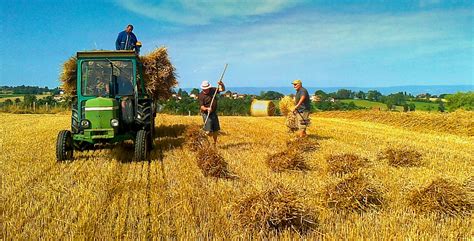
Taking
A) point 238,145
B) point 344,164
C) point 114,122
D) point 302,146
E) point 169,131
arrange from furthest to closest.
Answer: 1. point 169,131
2. point 238,145
3. point 302,146
4. point 114,122
5. point 344,164

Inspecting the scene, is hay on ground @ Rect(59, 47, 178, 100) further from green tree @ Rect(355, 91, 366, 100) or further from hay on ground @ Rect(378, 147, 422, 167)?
green tree @ Rect(355, 91, 366, 100)

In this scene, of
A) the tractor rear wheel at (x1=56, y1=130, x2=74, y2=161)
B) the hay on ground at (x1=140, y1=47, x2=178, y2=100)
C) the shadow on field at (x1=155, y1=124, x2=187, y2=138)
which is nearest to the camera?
the tractor rear wheel at (x1=56, y1=130, x2=74, y2=161)

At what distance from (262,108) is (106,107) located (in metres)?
18.1

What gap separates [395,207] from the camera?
16.4 ft

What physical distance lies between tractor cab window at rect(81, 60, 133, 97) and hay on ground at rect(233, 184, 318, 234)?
5.47 metres

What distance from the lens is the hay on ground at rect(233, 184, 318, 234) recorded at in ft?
13.8

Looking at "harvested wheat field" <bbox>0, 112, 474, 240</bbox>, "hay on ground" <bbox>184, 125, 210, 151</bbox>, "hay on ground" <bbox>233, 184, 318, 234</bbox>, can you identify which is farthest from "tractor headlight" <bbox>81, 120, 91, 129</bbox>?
"hay on ground" <bbox>233, 184, 318, 234</bbox>

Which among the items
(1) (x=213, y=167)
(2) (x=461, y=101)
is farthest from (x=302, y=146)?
(2) (x=461, y=101)

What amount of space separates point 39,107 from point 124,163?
2263 cm

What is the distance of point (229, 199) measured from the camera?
208 inches

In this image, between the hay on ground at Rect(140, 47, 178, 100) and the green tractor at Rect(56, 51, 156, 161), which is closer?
the green tractor at Rect(56, 51, 156, 161)

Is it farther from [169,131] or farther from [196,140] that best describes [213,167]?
[169,131]

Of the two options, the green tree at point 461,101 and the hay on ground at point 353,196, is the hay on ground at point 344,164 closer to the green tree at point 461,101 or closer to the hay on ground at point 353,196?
the hay on ground at point 353,196

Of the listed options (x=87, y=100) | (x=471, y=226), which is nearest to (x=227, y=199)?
(x=471, y=226)
